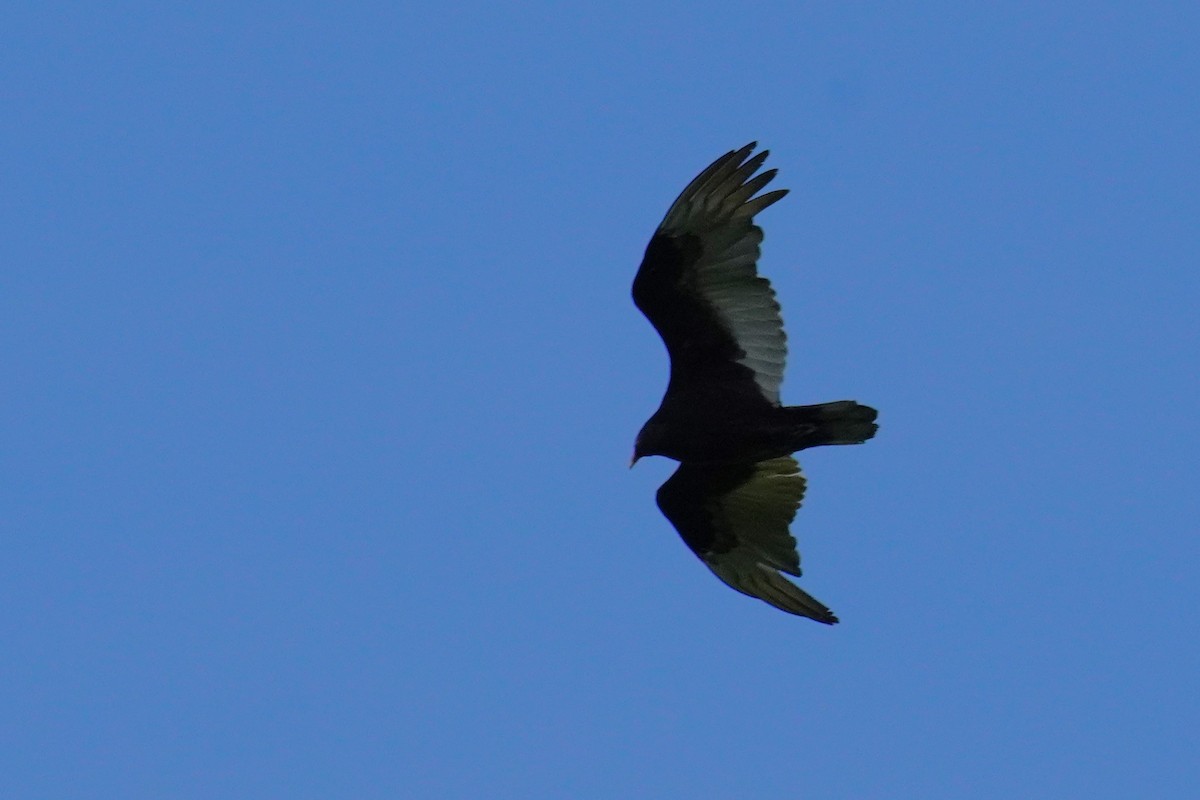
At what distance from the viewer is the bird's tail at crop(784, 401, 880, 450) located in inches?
498

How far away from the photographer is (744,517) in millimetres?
14148

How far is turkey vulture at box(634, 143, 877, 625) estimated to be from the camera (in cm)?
1279

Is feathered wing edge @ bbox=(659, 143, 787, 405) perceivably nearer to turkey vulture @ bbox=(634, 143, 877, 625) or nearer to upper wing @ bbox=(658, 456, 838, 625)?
turkey vulture @ bbox=(634, 143, 877, 625)

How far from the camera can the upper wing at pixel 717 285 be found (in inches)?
504

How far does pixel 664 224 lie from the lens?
13.0m

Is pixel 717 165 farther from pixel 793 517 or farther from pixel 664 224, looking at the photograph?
pixel 793 517

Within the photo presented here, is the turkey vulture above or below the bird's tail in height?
above

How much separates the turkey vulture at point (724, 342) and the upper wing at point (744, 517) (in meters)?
0.24

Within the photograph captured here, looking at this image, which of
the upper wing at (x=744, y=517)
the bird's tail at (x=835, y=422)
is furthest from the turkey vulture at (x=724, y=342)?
the upper wing at (x=744, y=517)

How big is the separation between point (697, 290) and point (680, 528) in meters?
2.17

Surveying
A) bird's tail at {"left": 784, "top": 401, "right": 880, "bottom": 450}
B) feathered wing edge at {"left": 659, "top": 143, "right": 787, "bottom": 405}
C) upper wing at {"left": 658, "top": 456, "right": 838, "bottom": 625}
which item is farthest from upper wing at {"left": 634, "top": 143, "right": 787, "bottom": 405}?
upper wing at {"left": 658, "top": 456, "right": 838, "bottom": 625}

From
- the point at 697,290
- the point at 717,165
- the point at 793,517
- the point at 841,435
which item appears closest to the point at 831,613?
the point at 793,517

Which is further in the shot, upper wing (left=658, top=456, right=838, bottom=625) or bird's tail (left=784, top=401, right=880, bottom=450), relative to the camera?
upper wing (left=658, top=456, right=838, bottom=625)

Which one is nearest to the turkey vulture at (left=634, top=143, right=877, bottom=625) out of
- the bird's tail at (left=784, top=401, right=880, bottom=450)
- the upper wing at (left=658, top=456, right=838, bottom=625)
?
the bird's tail at (left=784, top=401, right=880, bottom=450)
